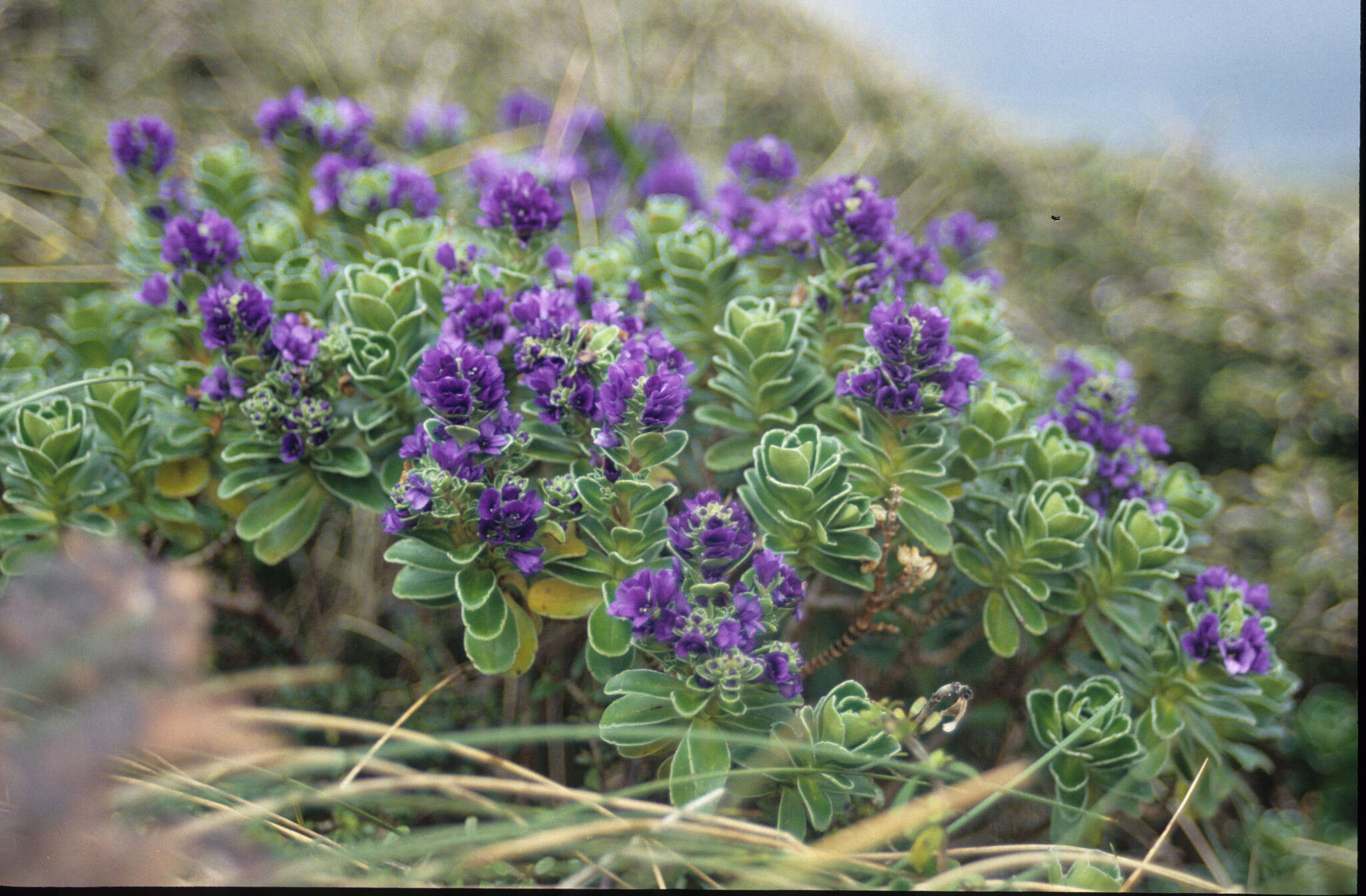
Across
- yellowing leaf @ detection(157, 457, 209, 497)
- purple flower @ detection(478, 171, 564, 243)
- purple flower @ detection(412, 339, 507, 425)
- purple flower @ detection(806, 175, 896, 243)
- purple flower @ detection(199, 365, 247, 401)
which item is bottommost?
yellowing leaf @ detection(157, 457, 209, 497)

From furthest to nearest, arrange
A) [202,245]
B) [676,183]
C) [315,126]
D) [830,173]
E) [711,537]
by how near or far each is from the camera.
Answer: [830,173]
[676,183]
[315,126]
[202,245]
[711,537]

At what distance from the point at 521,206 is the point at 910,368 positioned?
95cm

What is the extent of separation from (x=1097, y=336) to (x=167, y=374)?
4.34 meters

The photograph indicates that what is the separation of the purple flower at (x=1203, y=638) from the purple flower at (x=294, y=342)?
77.7 inches

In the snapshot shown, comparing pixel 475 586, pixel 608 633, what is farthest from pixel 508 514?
Result: pixel 608 633

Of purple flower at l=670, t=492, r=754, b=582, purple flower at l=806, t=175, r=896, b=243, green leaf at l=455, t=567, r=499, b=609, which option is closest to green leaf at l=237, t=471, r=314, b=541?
green leaf at l=455, t=567, r=499, b=609

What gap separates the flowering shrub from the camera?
57.5 inches

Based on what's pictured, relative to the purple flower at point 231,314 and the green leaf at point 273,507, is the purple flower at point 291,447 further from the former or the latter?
the purple flower at point 231,314

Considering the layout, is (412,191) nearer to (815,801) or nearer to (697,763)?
(697,763)

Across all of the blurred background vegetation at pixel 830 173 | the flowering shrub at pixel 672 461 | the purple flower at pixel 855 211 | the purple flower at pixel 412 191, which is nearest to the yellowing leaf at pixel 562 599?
the flowering shrub at pixel 672 461

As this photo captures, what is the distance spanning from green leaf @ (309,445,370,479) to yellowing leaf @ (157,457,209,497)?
0.31 m

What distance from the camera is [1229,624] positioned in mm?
1736

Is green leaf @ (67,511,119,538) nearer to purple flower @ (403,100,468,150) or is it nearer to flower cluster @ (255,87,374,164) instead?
flower cluster @ (255,87,374,164)

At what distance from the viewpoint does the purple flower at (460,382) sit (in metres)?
1.43
